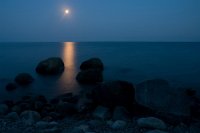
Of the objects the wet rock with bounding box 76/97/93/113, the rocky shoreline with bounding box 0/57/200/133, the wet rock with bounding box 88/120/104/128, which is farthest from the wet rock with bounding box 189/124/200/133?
the wet rock with bounding box 76/97/93/113

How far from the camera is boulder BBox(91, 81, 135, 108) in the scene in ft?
37.5

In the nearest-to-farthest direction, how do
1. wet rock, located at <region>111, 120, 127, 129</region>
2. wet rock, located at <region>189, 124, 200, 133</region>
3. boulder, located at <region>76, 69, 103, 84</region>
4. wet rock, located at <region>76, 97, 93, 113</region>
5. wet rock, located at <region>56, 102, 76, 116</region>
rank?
wet rock, located at <region>189, 124, 200, 133</region> → wet rock, located at <region>111, 120, 127, 129</region> → wet rock, located at <region>76, 97, 93, 113</region> → wet rock, located at <region>56, 102, 76, 116</region> → boulder, located at <region>76, 69, 103, 84</region>

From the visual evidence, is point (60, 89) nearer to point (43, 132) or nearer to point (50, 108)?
point (50, 108)

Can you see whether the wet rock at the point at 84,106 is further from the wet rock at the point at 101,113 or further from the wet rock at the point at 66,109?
the wet rock at the point at 101,113

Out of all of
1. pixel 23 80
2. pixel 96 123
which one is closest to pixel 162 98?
pixel 96 123

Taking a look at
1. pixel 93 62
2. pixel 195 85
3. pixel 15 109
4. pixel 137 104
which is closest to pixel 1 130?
pixel 15 109

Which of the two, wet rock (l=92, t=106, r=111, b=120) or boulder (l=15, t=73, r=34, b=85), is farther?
boulder (l=15, t=73, r=34, b=85)

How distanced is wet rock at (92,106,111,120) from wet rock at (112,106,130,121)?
0.31 metres

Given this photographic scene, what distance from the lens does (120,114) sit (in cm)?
1029

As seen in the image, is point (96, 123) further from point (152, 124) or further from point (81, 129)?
point (152, 124)

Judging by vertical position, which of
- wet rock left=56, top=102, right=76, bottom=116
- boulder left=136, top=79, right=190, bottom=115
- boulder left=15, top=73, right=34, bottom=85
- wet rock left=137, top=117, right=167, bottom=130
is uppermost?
boulder left=136, top=79, right=190, bottom=115

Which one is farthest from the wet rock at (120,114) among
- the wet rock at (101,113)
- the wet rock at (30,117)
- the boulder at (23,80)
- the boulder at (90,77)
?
the boulder at (23,80)

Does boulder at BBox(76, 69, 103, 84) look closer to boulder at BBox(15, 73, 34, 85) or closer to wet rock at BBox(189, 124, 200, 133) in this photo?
boulder at BBox(15, 73, 34, 85)

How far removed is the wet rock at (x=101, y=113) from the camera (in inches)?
402
